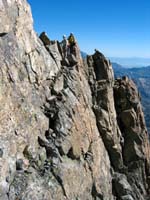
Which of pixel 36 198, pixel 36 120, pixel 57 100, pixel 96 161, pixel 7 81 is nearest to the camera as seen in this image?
pixel 36 198

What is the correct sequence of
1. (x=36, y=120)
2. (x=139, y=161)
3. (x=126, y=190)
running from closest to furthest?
(x=36, y=120) → (x=126, y=190) → (x=139, y=161)

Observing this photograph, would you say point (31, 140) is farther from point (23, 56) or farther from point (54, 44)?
point (54, 44)

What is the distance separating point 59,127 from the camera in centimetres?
4838

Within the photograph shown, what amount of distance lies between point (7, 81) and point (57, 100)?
1061 centimetres

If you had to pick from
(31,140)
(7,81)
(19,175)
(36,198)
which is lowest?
(36,198)

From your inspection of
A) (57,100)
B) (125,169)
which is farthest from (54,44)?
(125,169)

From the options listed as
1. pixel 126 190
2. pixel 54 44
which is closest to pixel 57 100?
pixel 54 44

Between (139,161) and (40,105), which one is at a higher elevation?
(40,105)

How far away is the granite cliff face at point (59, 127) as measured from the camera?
40.8m

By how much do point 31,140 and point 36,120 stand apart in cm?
307

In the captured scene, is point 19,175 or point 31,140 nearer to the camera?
point 19,175

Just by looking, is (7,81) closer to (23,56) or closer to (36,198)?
(23,56)

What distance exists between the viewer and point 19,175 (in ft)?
130

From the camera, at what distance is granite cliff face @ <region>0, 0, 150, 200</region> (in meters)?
40.8
